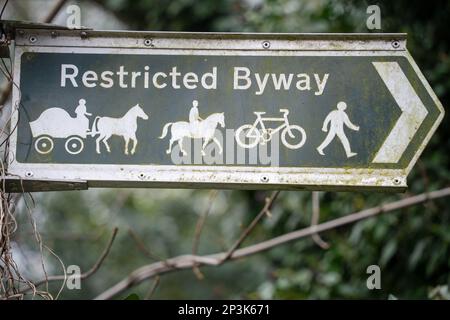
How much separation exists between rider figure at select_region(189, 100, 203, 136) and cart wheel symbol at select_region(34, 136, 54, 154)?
0.31 metres

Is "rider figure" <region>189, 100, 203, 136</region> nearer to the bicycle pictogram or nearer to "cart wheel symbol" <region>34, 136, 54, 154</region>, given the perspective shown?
the bicycle pictogram

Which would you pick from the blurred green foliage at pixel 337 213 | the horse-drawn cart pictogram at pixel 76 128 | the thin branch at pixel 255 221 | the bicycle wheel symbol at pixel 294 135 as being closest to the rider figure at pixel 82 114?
the horse-drawn cart pictogram at pixel 76 128

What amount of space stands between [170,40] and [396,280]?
96.4 inches

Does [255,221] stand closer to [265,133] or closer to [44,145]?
[265,133]

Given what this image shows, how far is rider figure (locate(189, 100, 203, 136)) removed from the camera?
1.63 m

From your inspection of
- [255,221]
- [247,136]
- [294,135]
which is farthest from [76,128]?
[255,221]

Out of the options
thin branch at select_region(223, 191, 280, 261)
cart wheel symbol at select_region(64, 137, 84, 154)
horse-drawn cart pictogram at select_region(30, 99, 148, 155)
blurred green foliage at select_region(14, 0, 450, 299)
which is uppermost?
blurred green foliage at select_region(14, 0, 450, 299)

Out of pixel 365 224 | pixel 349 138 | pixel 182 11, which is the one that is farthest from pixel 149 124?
pixel 182 11

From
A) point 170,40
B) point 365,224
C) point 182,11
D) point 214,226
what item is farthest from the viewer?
point 214,226

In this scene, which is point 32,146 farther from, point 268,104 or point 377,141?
point 377,141

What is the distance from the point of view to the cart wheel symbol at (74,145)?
1613mm

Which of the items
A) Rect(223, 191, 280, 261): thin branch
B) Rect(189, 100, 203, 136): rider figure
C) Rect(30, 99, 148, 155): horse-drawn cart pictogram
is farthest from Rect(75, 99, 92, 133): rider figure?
Rect(223, 191, 280, 261): thin branch

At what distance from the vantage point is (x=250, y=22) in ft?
14.2

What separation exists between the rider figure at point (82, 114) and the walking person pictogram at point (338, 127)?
518 millimetres
